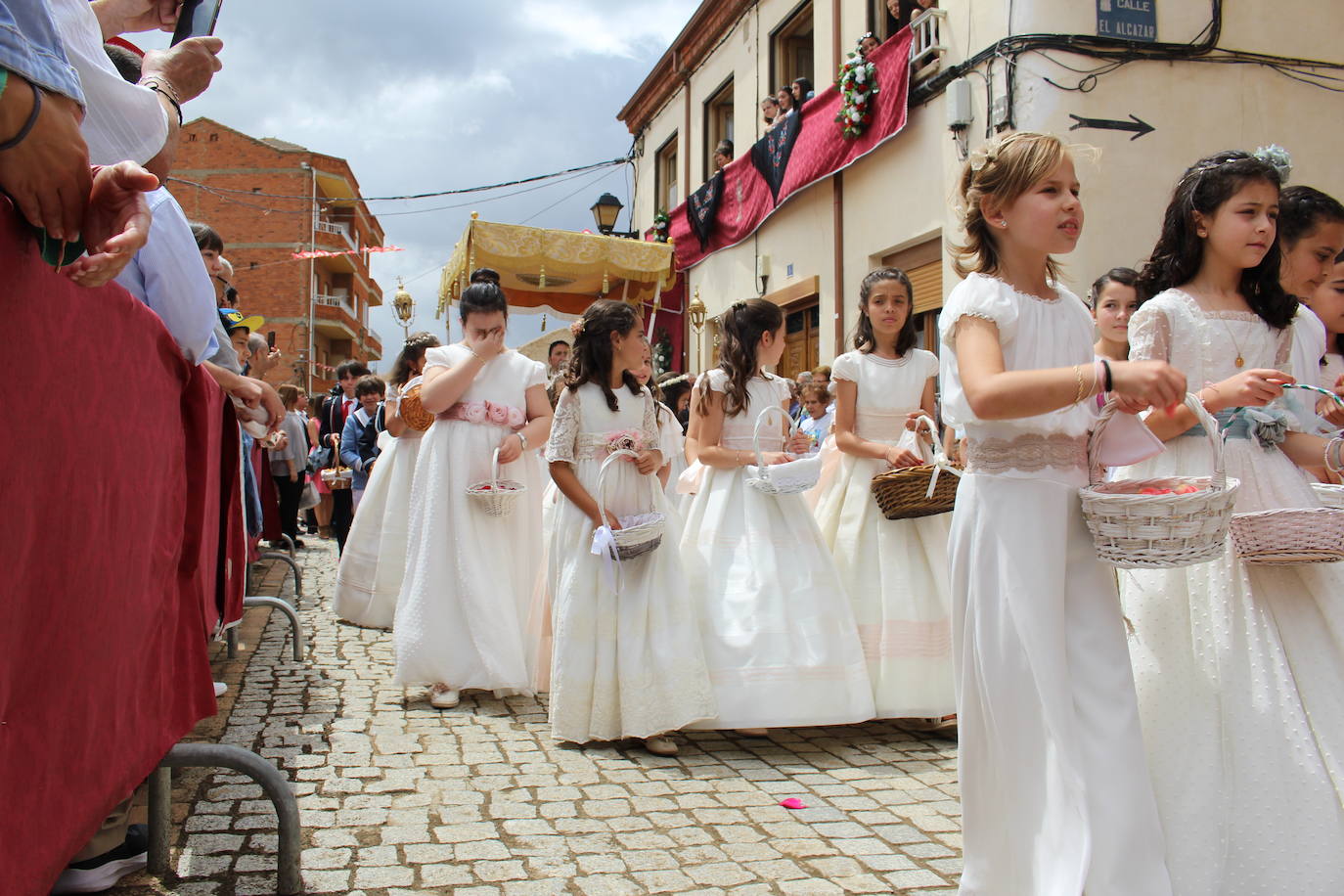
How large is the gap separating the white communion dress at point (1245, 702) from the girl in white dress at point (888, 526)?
1.91m

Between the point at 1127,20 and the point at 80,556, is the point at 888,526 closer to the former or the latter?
the point at 80,556

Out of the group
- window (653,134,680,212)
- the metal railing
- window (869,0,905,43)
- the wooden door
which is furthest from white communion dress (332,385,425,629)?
the metal railing

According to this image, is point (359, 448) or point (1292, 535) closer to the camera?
point (1292, 535)

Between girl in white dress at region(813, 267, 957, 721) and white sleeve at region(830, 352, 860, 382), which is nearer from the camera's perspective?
girl in white dress at region(813, 267, 957, 721)

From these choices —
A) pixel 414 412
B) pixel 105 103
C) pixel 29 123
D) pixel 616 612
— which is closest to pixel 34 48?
pixel 29 123

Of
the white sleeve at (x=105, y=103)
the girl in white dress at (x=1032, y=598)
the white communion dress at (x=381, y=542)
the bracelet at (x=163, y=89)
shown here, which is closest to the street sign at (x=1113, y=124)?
the white communion dress at (x=381, y=542)

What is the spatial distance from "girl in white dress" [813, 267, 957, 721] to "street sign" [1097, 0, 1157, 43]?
247 inches

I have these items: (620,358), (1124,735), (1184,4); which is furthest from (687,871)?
(1184,4)

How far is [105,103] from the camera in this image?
198cm

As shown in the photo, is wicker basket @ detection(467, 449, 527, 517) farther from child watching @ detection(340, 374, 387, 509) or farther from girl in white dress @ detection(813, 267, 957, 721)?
child watching @ detection(340, 374, 387, 509)

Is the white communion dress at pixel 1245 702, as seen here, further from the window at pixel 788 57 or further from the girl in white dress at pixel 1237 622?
the window at pixel 788 57

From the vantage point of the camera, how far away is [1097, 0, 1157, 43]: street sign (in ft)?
31.9

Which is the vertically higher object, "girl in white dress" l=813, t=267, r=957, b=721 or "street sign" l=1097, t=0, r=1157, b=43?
"street sign" l=1097, t=0, r=1157, b=43

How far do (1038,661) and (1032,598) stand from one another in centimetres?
14
